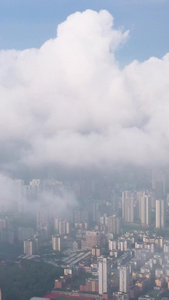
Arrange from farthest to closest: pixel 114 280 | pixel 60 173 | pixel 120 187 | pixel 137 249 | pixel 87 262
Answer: pixel 120 187
pixel 60 173
pixel 137 249
pixel 87 262
pixel 114 280

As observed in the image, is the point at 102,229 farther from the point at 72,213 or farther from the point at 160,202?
the point at 160,202

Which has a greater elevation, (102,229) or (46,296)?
(102,229)

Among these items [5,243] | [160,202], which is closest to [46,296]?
[5,243]

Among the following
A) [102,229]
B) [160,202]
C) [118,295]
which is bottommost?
[118,295]

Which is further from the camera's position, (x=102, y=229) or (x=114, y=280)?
(x=102, y=229)

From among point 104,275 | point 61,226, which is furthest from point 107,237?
point 104,275

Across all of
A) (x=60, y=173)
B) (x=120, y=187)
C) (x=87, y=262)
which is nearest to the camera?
(x=87, y=262)
